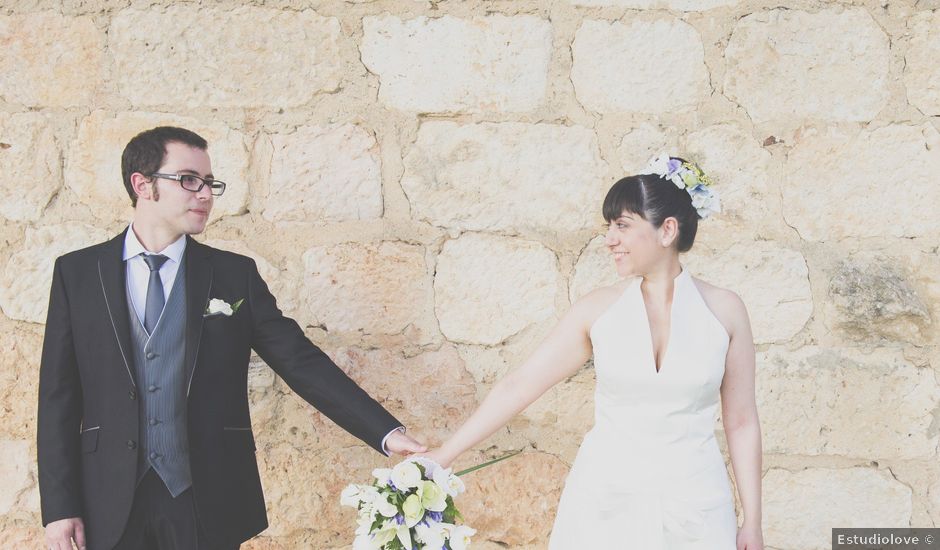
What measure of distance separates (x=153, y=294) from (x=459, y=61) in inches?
56.1

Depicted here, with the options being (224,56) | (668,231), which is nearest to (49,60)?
(224,56)

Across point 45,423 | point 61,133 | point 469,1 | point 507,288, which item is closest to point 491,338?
point 507,288

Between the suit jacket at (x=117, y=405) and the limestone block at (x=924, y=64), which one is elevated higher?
the limestone block at (x=924, y=64)

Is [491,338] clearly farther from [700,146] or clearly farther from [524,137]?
[700,146]

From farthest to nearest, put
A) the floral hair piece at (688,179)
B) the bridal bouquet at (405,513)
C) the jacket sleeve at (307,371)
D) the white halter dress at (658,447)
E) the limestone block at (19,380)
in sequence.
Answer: the limestone block at (19,380), the jacket sleeve at (307,371), the floral hair piece at (688,179), the white halter dress at (658,447), the bridal bouquet at (405,513)

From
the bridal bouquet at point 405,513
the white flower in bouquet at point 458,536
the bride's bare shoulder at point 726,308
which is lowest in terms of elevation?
the white flower in bouquet at point 458,536

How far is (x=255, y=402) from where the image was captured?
125 inches

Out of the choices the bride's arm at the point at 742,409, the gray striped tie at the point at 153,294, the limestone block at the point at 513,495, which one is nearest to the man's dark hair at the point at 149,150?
the gray striped tie at the point at 153,294

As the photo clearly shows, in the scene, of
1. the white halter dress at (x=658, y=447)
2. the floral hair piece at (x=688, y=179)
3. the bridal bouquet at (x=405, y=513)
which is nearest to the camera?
the bridal bouquet at (x=405, y=513)

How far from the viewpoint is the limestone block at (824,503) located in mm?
3164

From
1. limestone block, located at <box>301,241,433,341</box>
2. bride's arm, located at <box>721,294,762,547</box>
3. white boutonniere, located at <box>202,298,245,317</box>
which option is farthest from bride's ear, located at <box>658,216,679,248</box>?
white boutonniere, located at <box>202,298,245,317</box>

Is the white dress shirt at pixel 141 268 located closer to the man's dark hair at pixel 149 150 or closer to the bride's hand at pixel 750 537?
the man's dark hair at pixel 149 150

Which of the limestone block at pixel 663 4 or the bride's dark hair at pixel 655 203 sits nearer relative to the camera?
the bride's dark hair at pixel 655 203

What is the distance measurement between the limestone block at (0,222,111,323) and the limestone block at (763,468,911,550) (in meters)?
2.79
